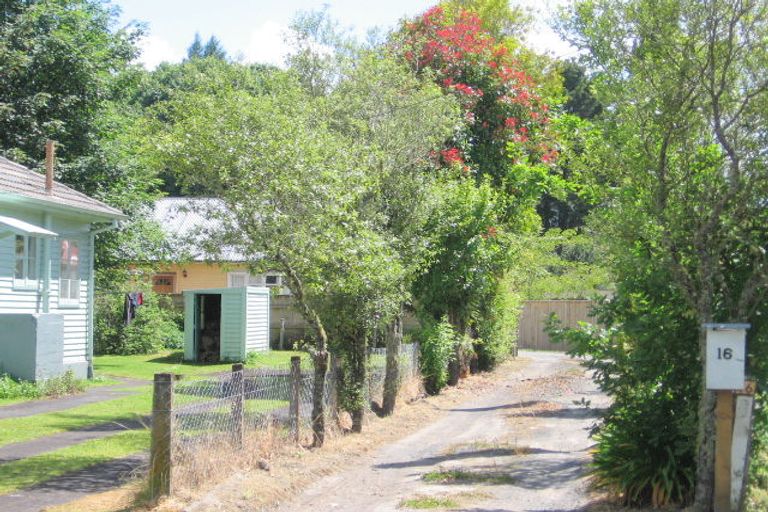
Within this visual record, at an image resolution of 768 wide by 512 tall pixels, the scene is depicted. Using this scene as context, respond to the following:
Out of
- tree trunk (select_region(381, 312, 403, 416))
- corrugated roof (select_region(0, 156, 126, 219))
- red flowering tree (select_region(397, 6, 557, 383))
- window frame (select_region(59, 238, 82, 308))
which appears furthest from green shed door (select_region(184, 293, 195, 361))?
tree trunk (select_region(381, 312, 403, 416))

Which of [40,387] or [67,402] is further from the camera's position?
[40,387]

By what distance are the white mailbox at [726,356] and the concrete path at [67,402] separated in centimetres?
1072

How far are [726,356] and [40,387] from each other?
13.3 meters

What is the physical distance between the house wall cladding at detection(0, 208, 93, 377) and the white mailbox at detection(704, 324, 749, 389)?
14045mm

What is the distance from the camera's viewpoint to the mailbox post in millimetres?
6809

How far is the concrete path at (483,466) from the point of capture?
8.58m

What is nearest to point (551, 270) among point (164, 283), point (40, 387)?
point (164, 283)

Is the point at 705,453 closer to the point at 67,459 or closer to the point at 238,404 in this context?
the point at 238,404

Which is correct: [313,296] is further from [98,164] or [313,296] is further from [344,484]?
[98,164]

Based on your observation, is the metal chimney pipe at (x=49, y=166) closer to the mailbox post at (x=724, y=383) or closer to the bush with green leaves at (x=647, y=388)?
the bush with green leaves at (x=647, y=388)

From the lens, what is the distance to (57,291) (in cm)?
1872

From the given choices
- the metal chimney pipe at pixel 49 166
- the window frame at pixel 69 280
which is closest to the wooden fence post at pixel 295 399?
the metal chimney pipe at pixel 49 166

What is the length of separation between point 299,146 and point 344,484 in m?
3.97

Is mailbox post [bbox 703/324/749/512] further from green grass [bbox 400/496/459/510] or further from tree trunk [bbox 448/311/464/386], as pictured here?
tree trunk [bbox 448/311/464/386]
